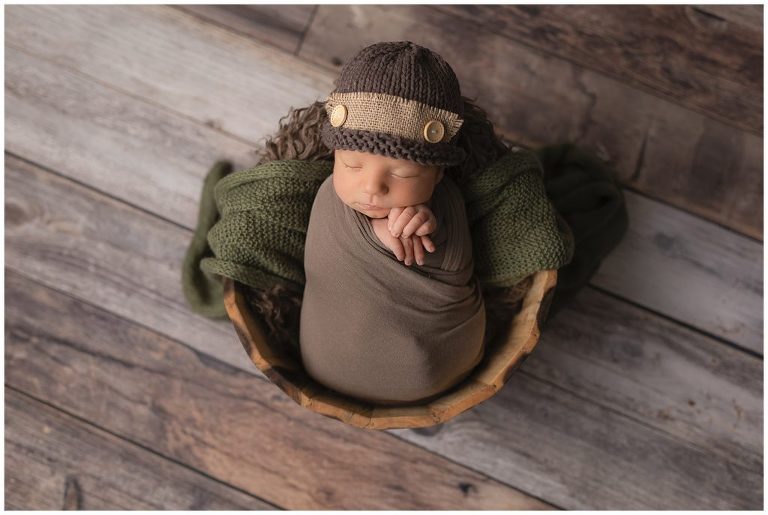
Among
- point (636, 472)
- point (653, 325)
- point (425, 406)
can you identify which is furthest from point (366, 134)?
point (636, 472)

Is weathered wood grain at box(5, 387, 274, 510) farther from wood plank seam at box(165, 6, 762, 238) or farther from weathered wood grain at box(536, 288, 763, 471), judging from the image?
wood plank seam at box(165, 6, 762, 238)

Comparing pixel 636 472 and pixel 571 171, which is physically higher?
pixel 571 171

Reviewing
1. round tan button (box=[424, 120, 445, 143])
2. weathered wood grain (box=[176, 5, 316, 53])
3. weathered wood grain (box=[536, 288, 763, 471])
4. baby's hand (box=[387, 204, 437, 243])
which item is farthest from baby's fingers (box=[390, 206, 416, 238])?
weathered wood grain (box=[176, 5, 316, 53])

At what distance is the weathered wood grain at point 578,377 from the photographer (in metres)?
1.22

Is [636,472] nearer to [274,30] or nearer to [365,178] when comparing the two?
[365,178]

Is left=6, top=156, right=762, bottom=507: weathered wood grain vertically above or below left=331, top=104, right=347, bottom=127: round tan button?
below

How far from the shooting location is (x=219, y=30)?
130 centimetres

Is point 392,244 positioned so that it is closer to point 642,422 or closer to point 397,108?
point 397,108

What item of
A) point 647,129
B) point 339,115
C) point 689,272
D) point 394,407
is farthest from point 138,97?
point 689,272

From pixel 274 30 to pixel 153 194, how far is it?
42 centimetres

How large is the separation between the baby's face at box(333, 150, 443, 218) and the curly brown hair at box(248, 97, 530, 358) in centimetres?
14

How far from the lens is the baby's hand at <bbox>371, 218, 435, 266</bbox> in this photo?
861 millimetres

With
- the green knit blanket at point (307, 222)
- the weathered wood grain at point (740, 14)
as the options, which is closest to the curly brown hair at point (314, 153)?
the green knit blanket at point (307, 222)

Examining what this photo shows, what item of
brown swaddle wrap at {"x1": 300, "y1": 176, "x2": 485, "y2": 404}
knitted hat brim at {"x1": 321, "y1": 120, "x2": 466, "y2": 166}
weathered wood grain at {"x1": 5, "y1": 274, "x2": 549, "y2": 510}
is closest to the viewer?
knitted hat brim at {"x1": 321, "y1": 120, "x2": 466, "y2": 166}
